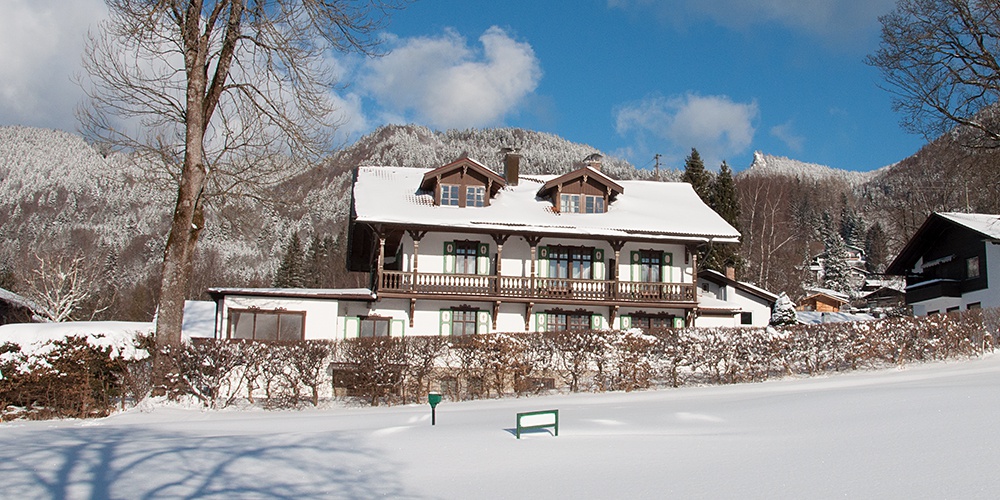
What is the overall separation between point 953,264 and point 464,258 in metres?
24.7

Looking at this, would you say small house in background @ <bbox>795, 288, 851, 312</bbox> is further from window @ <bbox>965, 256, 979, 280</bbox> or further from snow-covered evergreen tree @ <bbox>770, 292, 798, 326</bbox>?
snow-covered evergreen tree @ <bbox>770, 292, 798, 326</bbox>

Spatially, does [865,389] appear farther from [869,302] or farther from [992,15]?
[869,302]

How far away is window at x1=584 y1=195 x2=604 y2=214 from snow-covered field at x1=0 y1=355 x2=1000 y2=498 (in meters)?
18.0

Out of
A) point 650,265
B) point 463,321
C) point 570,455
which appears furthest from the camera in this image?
point 650,265

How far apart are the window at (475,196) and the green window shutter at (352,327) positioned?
22.1 feet

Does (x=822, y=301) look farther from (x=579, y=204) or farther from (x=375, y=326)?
(x=375, y=326)

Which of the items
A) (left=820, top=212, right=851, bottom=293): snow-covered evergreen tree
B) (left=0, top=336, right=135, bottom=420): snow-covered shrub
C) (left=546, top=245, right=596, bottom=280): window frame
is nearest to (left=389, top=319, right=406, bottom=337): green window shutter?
(left=546, top=245, right=596, bottom=280): window frame

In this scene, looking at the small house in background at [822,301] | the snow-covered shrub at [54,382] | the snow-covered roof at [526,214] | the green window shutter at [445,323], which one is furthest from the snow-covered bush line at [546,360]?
the small house in background at [822,301]

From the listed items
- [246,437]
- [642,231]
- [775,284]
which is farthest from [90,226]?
[246,437]

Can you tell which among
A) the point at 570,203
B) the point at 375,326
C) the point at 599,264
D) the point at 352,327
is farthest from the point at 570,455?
the point at 570,203

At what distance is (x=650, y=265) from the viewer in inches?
1319

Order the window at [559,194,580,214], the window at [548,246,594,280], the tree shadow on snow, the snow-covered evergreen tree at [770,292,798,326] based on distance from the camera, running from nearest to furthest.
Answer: the tree shadow on snow, the window at [548,246,594,280], the window at [559,194,580,214], the snow-covered evergreen tree at [770,292,798,326]

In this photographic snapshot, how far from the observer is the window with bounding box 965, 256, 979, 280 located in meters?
37.9

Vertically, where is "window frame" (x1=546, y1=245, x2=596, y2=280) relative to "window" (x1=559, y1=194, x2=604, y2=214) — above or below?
below
